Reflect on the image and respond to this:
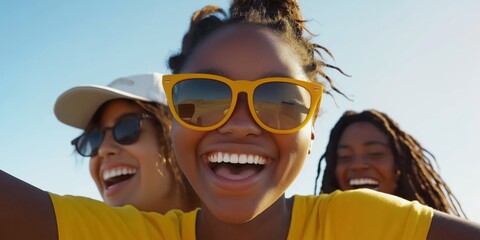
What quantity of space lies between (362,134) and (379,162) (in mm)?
441

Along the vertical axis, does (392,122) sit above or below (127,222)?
above

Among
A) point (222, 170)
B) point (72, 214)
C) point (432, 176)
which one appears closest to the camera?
point (72, 214)

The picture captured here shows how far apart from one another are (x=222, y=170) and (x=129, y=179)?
6.49 feet

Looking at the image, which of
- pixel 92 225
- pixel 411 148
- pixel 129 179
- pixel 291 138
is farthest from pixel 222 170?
pixel 411 148

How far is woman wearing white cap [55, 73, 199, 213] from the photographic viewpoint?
422 centimetres

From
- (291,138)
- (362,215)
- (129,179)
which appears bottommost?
(129,179)

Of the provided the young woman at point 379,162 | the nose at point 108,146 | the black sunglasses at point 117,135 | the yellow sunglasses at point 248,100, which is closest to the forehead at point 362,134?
the young woman at point 379,162

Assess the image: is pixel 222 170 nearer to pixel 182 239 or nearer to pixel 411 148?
pixel 182 239

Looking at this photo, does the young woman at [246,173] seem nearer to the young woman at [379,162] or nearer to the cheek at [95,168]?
the cheek at [95,168]

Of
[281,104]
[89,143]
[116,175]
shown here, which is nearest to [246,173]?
[281,104]

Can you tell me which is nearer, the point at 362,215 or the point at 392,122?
the point at 362,215

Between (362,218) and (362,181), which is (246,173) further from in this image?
(362,181)

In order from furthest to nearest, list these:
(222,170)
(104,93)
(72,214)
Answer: (104,93), (222,170), (72,214)

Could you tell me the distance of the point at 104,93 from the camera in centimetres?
426
